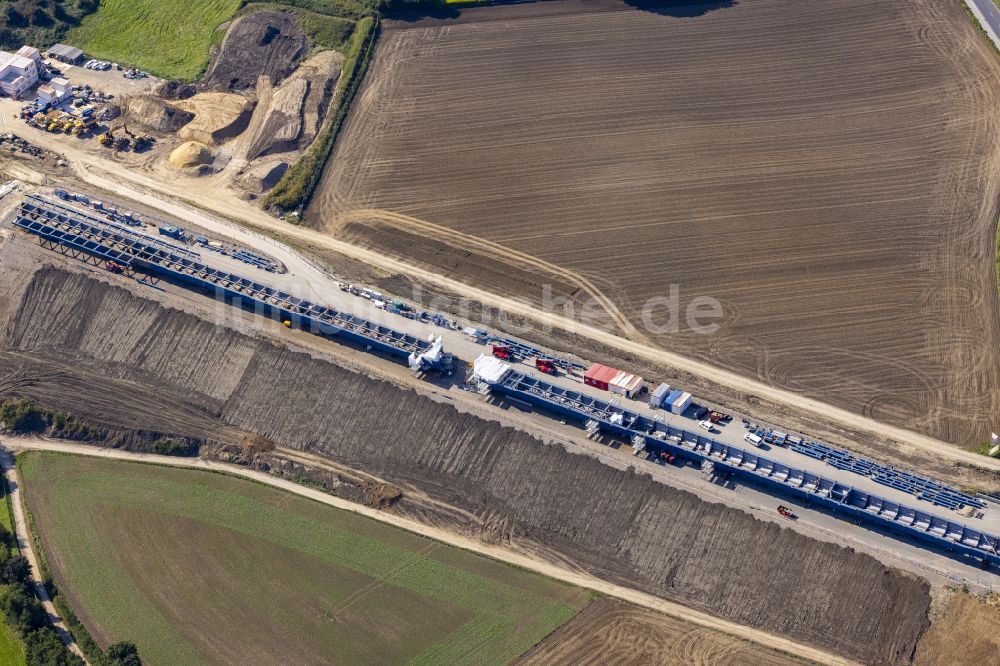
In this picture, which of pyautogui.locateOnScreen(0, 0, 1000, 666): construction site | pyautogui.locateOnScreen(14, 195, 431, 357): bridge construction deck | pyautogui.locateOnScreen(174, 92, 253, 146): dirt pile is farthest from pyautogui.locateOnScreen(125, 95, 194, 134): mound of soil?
pyautogui.locateOnScreen(14, 195, 431, 357): bridge construction deck

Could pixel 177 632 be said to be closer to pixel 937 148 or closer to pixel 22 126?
pixel 22 126

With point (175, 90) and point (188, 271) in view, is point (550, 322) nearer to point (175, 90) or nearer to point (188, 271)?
point (188, 271)

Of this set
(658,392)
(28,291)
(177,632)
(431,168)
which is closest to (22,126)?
(28,291)

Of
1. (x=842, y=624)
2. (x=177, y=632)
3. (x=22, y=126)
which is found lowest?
(x=842, y=624)

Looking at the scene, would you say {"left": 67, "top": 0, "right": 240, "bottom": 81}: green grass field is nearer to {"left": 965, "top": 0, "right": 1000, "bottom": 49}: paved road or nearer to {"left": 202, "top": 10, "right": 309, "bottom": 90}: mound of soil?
{"left": 202, "top": 10, "right": 309, "bottom": 90}: mound of soil

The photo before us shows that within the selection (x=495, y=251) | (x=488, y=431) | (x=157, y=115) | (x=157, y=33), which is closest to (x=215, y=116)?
(x=157, y=115)

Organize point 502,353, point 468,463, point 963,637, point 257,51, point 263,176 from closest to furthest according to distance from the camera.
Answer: point 963,637, point 468,463, point 502,353, point 263,176, point 257,51
